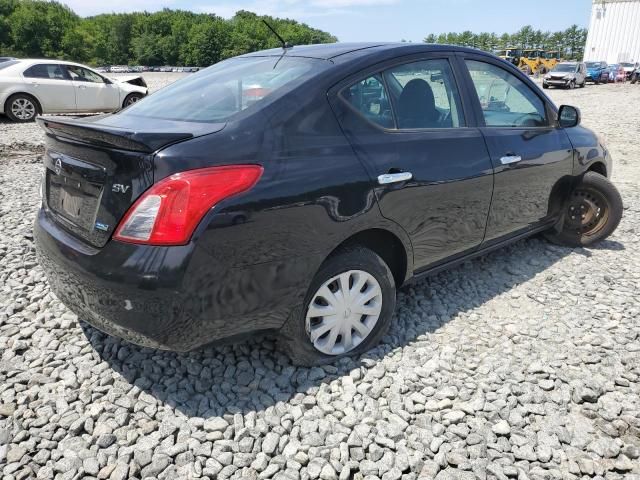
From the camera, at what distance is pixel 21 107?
38.4 feet

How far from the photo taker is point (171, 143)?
6.71 feet

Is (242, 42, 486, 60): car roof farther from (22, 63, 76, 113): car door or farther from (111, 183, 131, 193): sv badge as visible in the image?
(22, 63, 76, 113): car door

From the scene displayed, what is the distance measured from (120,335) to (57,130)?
107cm

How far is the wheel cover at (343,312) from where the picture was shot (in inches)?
102

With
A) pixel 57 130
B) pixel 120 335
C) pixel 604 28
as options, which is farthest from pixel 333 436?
pixel 604 28

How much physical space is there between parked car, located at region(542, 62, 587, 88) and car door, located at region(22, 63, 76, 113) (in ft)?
92.4

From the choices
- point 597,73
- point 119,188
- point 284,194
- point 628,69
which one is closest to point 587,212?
point 284,194

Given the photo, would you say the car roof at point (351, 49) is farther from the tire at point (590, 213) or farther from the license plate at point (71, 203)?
the tire at point (590, 213)

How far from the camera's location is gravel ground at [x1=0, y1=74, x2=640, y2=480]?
2123mm

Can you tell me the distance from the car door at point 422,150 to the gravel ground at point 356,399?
0.64 metres

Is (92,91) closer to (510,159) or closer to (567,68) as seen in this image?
(510,159)

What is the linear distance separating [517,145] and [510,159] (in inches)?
6.8

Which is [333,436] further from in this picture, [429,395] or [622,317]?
[622,317]

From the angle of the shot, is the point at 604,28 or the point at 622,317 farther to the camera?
the point at 604,28
